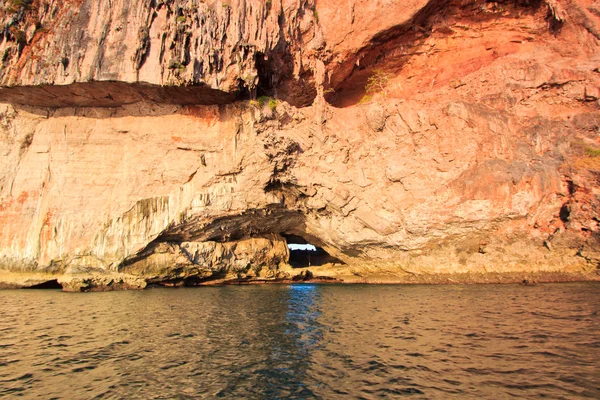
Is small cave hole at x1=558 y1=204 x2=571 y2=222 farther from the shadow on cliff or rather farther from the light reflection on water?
the shadow on cliff

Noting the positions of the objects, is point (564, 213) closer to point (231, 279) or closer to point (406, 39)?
point (406, 39)

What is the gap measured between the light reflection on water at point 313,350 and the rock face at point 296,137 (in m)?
6.30

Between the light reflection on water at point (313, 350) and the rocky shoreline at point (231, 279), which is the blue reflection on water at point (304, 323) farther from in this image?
the rocky shoreline at point (231, 279)

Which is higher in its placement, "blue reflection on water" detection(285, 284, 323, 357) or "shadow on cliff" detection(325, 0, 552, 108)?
"shadow on cliff" detection(325, 0, 552, 108)

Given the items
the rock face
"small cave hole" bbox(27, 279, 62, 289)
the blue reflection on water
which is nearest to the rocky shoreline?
"small cave hole" bbox(27, 279, 62, 289)

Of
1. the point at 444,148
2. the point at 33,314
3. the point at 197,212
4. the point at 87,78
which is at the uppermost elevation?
the point at 87,78

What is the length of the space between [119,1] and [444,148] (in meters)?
18.7

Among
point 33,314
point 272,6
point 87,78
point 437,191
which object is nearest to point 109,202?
point 87,78

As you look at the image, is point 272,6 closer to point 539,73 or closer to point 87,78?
point 87,78

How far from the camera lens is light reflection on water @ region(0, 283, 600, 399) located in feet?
17.3

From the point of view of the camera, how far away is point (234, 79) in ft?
57.6

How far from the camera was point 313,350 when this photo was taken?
7066 millimetres

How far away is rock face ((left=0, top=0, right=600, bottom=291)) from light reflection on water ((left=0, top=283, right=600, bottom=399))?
6.30 m

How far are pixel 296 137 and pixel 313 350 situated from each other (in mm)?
13593
